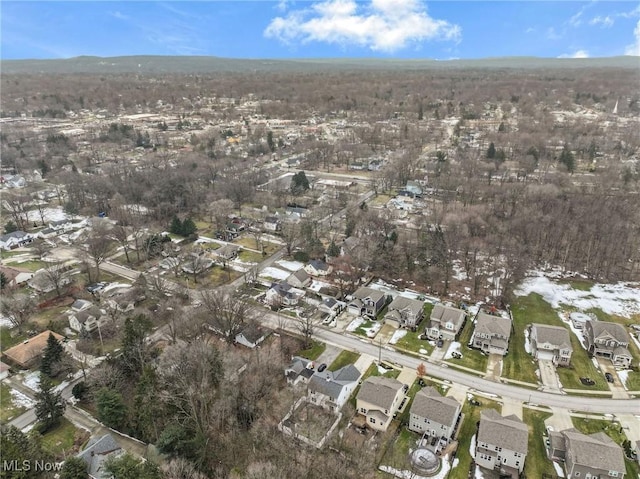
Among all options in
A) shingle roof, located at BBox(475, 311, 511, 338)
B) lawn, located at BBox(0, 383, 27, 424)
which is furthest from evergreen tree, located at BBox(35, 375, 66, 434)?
shingle roof, located at BBox(475, 311, 511, 338)

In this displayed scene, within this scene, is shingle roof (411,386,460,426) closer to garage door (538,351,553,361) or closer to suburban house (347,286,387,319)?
garage door (538,351,553,361)

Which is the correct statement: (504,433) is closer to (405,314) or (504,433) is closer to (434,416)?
(434,416)

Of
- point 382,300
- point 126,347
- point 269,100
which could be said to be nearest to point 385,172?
point 382,300

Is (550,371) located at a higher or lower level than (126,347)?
lower

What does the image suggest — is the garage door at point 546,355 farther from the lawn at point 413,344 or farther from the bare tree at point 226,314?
the bare tree at point 226,314

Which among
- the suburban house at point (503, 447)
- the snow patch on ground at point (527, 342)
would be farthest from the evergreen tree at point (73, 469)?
the snow patch on ground at point (527, 342)

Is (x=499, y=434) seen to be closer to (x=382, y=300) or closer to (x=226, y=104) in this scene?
(x=382, y=300)

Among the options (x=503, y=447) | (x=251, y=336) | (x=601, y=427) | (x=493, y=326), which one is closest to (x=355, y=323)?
(x=251, y=336)
